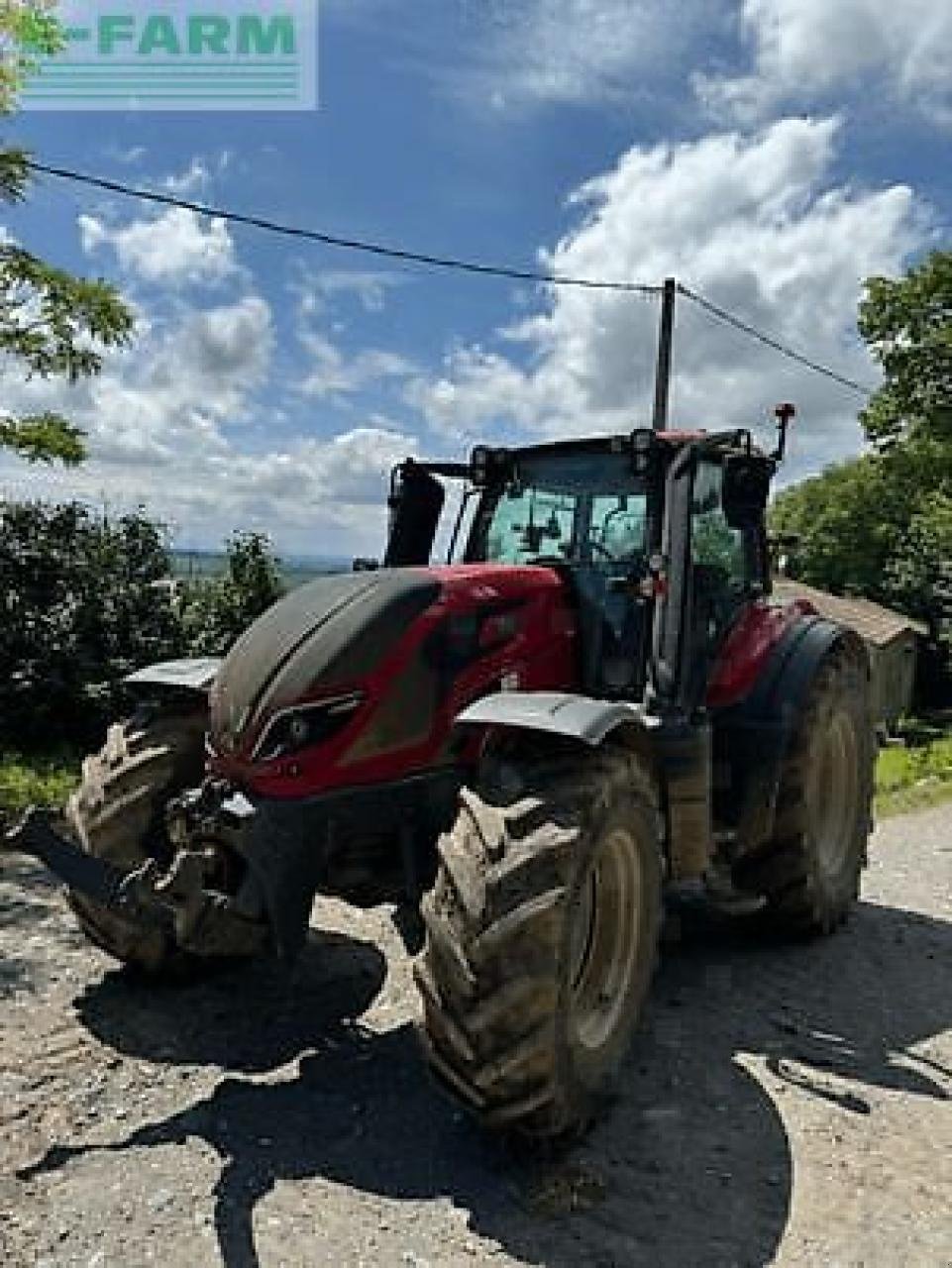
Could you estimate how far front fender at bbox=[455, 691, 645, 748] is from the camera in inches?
137

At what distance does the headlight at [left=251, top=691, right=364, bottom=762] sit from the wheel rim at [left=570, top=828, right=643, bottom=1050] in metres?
0.97

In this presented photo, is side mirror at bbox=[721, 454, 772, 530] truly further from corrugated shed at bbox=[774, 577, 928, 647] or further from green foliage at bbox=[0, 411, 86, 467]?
corrugated shed at bbox=[774, 577, 928, 647]

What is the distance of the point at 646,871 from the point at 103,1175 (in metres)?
1.94

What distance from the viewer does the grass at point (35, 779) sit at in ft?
27.3

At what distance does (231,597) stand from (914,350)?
23.8 meters

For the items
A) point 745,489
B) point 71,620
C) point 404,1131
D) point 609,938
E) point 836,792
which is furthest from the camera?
point 71,620

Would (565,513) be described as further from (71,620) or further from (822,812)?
(71,620)

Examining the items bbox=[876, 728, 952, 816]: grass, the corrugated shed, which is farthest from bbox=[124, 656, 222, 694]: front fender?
the corrugated shed

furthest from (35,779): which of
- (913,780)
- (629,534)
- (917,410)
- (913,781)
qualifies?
(917,410)

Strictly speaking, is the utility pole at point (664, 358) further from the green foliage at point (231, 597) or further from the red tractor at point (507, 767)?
the red tractor at point (507, 767)

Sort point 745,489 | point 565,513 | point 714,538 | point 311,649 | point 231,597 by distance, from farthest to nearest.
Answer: point 231,597, point 745,489, point 714,538, point 565,513, point 311,649

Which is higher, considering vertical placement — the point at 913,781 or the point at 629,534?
the point at 629,534

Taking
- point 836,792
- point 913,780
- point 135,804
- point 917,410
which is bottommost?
point 913,780

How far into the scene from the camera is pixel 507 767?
11.8ft
